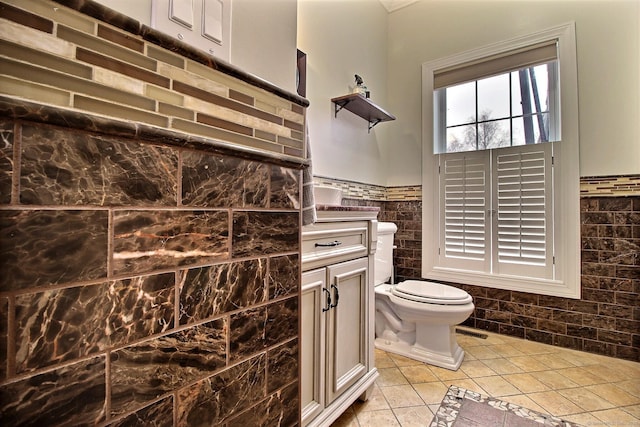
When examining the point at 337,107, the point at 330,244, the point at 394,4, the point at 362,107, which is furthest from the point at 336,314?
the point at 394,4

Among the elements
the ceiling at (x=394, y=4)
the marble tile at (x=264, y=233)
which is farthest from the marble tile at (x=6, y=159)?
the ceiling at (x=394, y=4)

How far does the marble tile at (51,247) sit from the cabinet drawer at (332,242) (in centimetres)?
60

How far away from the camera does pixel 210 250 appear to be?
1.97ft

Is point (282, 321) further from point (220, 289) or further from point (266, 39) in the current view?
point (266, 39)

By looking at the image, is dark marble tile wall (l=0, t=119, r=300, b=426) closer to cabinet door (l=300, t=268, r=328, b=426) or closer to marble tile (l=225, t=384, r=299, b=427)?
marble tile (l=225, t=384, r=299, b=427)

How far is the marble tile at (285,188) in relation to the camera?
2.41 ft

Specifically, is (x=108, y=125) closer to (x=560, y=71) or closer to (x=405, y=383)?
(x=405, y=383)

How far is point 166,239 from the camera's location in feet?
1.75

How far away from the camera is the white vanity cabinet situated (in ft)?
3.40

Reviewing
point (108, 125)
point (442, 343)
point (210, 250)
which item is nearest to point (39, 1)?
point (108, 125)

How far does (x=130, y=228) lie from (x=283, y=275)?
0.38 m

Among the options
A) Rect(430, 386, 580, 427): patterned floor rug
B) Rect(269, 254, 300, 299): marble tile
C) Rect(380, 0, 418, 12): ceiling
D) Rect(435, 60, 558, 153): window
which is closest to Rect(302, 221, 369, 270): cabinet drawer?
Rect(269, 254, 300, 299): marble tile

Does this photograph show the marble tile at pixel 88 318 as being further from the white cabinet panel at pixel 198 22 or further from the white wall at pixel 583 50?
the white wall at pixel 583 50

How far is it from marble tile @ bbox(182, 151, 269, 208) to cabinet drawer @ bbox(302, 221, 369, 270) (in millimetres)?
321
